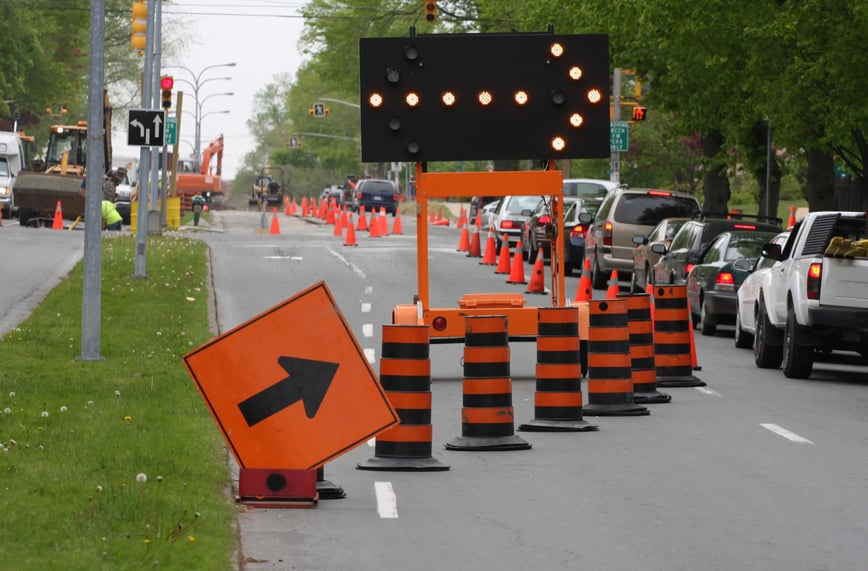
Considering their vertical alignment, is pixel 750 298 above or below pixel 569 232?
below

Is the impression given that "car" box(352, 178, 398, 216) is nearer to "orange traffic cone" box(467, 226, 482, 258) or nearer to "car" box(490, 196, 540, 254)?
"car" box(490, 196, 540, 254)

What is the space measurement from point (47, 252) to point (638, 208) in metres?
12.0

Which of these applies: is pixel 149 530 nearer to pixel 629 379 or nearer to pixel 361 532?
pixel 361 532

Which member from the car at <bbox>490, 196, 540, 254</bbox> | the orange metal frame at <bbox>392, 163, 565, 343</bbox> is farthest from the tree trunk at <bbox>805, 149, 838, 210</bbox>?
the orange metal frame at <bbox>392, 163, 565, 343</bbox>

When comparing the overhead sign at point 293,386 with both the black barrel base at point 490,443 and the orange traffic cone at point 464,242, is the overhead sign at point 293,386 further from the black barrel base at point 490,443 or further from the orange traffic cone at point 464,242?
the orange traffic cone at point 464,242

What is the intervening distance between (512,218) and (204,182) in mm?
50179

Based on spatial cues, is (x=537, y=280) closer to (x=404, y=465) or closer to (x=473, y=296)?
(x=473, y=296)

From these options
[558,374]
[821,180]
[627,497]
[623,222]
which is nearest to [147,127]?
[623,222]

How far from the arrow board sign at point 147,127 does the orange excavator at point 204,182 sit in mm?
59872

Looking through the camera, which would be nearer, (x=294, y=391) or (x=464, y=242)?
(x=294, y=391)

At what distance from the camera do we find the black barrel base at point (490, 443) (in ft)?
41.0

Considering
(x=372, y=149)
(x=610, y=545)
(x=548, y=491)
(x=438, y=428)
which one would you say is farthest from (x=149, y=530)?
(x=372, y=149)

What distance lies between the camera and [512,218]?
41219 mm

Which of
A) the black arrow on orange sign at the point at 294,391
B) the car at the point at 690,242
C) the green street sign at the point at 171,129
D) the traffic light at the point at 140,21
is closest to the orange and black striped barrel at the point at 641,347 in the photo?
the black arrow on orange sign at the point at 294,391
